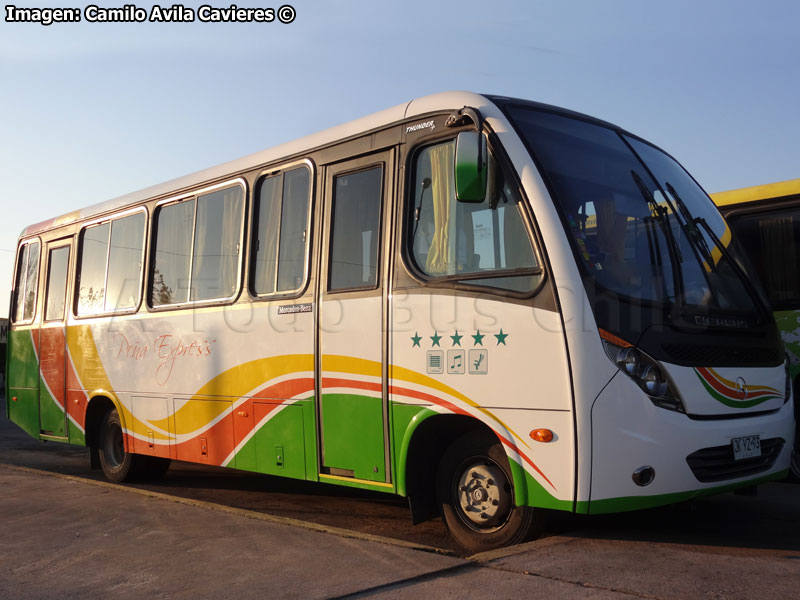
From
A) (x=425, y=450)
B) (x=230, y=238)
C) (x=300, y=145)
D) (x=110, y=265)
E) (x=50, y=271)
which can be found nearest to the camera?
(x=425, y=450)

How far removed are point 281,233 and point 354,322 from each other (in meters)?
1.44

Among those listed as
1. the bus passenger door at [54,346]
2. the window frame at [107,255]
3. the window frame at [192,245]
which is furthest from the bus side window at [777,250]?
the bus passenger door at [54,346]

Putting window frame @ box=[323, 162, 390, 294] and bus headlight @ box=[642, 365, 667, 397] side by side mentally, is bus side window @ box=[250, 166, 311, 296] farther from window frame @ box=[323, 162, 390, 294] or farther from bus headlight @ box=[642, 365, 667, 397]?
bus headlight @ box=[642, 365, 667, 397]

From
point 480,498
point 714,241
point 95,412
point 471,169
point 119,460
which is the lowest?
point 119,460

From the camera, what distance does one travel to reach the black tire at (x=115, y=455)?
10.1 metres

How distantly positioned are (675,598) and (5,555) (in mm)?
4325

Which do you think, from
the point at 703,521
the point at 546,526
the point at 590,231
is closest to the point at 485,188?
the point at 590,231

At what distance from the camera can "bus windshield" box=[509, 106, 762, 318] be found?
5578mm

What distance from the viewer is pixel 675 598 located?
14.3 ft

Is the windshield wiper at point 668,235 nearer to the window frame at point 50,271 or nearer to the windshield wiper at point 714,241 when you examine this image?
the windshield wiper at point 714,241

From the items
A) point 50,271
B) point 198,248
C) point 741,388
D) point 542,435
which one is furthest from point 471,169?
point 50,271

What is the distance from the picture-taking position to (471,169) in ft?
18.6

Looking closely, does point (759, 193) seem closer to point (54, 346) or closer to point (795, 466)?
point (795, 466)

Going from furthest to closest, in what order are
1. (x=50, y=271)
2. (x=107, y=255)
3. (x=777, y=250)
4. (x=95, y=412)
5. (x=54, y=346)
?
(x=50, y=271) → (x=54, y=346) → (x=95, y=412) → (x=107, y=255) → (x=777, y=250)
